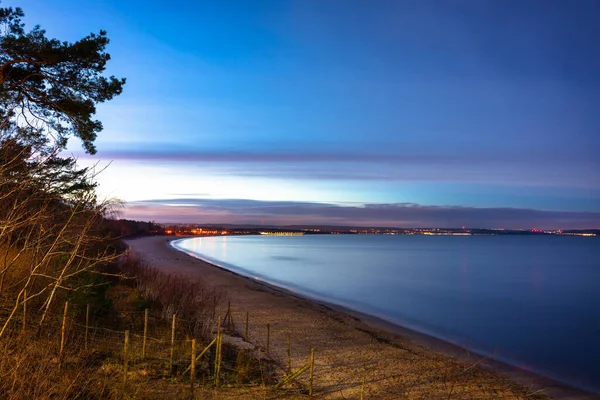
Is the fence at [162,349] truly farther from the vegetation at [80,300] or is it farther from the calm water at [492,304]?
the calm water at [492,304]

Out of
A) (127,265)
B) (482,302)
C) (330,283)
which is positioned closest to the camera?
(127,265)

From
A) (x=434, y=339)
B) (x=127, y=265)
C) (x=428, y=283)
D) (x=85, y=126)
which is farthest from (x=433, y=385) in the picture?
(x=428, y=283)

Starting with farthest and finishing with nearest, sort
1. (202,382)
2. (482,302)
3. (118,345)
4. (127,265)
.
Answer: (482,302) < (127,265) < (118,345) < (202,382)

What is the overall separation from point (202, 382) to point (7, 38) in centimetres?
1001

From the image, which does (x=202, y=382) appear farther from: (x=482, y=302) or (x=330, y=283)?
(x=330, y=283)

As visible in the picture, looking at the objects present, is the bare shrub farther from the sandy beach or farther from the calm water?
the calm water

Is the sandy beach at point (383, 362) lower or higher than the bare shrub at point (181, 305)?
lower

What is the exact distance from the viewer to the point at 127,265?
93.0ft

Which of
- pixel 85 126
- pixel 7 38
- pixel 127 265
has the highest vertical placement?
pixel 7 38

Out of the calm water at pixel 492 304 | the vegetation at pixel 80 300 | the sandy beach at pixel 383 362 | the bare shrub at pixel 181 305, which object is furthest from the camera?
the calm water at pixel 492 304

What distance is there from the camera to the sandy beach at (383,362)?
13305 mm

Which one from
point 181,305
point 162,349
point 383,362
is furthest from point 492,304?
point 162,349

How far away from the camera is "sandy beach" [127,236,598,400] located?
43.7ft

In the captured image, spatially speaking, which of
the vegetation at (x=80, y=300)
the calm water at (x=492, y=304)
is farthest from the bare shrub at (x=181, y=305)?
the calm water at (x=492, y=304)
